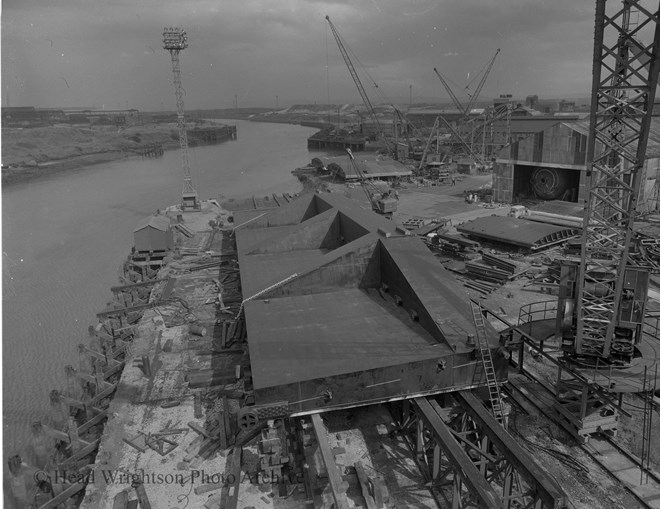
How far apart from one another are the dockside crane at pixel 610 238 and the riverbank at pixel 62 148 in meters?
85.7

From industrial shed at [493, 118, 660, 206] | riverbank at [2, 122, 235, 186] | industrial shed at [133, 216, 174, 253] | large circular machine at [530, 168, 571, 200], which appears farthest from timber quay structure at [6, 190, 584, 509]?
riverbank at [2, 122, 235, 186]

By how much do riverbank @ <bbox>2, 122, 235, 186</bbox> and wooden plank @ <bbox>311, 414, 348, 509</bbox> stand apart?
82.1 metres

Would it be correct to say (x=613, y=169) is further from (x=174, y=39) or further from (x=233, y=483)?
(x=174, y=39)

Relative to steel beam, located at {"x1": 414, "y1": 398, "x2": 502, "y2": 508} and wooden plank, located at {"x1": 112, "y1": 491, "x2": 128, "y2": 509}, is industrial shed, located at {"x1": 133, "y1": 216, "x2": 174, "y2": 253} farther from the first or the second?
steel beam, located at {"x1": 414, "y1": 398, "x2": 502, "y2": 508}

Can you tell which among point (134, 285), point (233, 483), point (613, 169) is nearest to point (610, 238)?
point (613, 169)

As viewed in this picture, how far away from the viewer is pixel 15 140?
112312 mm

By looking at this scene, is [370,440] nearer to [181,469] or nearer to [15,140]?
[181,469]

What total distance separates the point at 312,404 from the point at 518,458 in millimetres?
5802

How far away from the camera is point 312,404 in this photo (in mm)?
14672

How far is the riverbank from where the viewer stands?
9138 cm

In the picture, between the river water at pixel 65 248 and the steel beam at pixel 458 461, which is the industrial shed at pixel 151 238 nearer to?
the river water at pixel 65 248

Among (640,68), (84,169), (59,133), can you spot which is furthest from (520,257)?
(59,133)

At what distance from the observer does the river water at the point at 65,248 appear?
23875mm

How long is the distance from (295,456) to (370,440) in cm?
241
